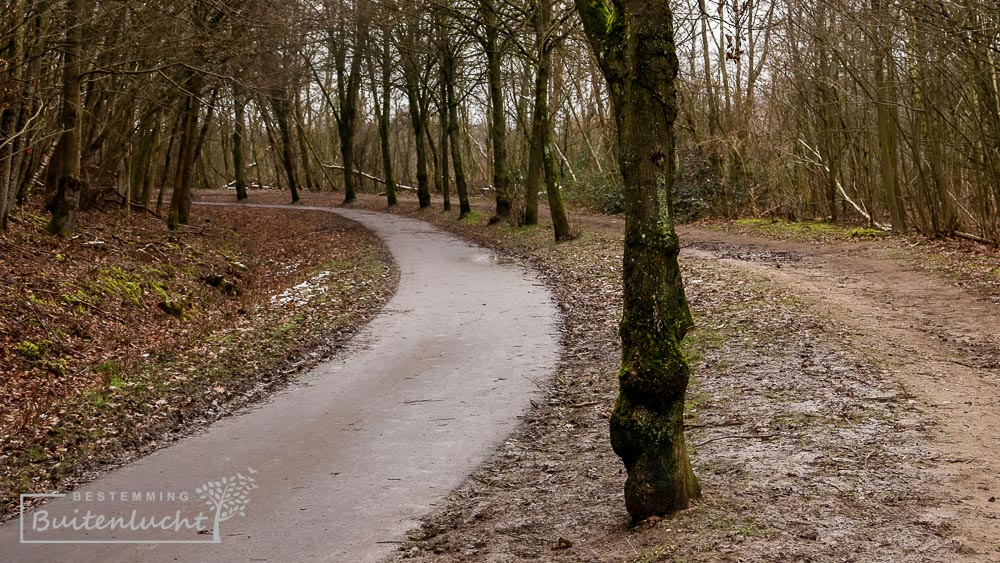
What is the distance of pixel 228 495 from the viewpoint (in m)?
6.80

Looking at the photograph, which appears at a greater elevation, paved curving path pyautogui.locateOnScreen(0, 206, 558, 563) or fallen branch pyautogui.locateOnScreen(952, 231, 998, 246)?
fallen branch pyautogui.locateOnScreen(952, 231, 998, 246)

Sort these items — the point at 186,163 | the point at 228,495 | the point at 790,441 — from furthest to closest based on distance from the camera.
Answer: the point at 186,163 < the point at 790,441 < the point at 228,495

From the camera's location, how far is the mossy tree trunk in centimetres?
562

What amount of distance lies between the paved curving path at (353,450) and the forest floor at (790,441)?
0.39 metres

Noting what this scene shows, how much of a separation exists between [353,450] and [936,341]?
7.14m

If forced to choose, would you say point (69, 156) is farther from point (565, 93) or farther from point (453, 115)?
point (565, 93)

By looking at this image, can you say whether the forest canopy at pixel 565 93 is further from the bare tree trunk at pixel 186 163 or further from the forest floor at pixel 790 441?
the forest floor at pixel 790 441

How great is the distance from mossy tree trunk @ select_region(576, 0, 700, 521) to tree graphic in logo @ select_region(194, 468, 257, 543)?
296 cm

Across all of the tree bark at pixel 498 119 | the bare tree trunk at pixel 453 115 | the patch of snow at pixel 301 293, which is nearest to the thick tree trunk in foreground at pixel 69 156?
the patch of snow at pixel 301 293

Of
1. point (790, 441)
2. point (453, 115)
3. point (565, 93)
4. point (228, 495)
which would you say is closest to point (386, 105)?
point (453, 115)

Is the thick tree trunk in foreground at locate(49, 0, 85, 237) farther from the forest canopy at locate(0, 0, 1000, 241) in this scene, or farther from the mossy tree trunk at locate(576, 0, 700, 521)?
the mossy tree trunk at locate(576, 0, 700, 521)

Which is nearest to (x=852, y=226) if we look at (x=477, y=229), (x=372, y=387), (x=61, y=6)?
(x=477, y=229)

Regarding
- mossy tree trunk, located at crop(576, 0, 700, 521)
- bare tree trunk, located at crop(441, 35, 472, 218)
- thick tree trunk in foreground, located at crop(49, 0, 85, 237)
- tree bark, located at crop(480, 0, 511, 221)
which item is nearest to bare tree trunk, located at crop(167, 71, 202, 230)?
thick tree trunk in foreground, located at crop(49, 0, 85, 237)
